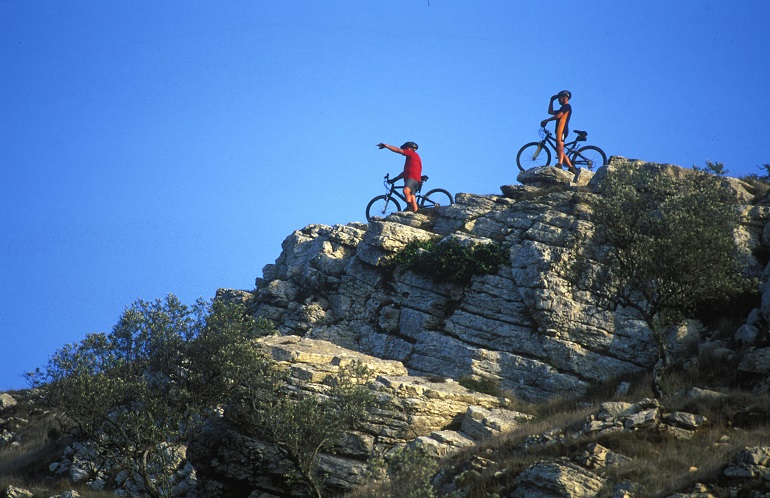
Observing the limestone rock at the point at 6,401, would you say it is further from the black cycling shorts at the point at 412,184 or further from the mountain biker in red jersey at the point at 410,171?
the black cycling shorts at the point at 412,184

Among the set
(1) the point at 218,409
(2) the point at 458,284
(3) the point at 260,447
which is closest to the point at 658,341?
(2) the point at 458,284

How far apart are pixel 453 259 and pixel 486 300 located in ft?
10.6

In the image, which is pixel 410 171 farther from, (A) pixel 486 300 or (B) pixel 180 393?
(B) pixel 180 393

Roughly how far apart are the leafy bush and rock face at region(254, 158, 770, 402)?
1.45 feet

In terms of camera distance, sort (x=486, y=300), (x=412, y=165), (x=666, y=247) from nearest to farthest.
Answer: (x=666, y=247) < (x=486, y=300) < (x=412, y=165)

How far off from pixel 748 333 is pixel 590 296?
8.13 m

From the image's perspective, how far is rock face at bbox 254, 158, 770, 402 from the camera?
112ft

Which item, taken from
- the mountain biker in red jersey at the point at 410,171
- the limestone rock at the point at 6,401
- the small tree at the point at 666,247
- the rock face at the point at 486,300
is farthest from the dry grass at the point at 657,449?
the limestone rock at the point at 6,401

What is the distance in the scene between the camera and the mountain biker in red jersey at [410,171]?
45.8 meters

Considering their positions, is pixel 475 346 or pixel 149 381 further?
pixel 475 346

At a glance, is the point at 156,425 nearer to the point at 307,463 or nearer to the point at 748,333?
the point at 307,463

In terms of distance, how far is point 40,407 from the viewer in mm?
45938

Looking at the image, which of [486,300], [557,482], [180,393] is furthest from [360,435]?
[486,300]

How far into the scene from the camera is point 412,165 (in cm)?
4606
